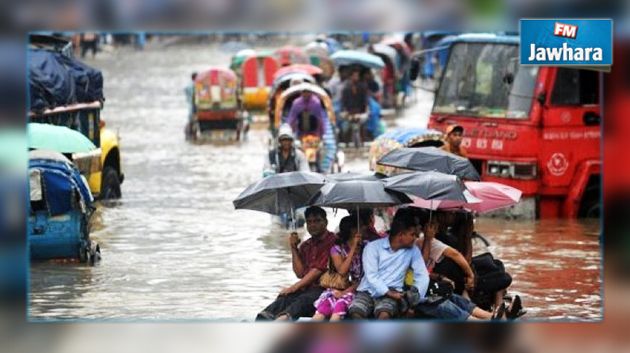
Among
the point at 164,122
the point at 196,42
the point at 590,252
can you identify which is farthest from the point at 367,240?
the point at 196,42

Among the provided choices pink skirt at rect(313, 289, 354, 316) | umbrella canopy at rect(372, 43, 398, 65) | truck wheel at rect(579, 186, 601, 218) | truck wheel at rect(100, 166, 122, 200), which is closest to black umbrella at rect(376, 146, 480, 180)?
pink skirt at rect(313, 289, 354, 316)

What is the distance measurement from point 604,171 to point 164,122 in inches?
1021

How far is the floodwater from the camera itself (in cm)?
1483

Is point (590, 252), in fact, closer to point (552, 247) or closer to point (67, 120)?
point (552, 247)

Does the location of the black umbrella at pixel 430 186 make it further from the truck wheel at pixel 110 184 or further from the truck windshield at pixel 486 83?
the truck wheel at pixel 110 184

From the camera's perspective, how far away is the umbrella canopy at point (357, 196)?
481 inches

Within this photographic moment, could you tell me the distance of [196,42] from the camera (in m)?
65.1

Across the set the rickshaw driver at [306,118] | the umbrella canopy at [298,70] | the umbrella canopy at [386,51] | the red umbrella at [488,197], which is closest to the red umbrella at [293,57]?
the umbrella canopy at [386,51]

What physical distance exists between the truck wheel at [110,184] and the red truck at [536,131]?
4.54 m

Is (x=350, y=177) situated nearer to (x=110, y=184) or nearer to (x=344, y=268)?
(x=344, y=268)

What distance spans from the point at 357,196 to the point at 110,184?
10.5 metres

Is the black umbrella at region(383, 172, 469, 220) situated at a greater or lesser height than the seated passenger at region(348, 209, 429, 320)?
greater

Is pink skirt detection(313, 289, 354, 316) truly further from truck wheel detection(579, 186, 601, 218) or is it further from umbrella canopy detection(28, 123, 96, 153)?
truck wheel detection(579, 186, 601, 218)

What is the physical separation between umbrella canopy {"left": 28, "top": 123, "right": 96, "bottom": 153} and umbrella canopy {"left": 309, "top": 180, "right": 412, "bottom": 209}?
15.7 feet
